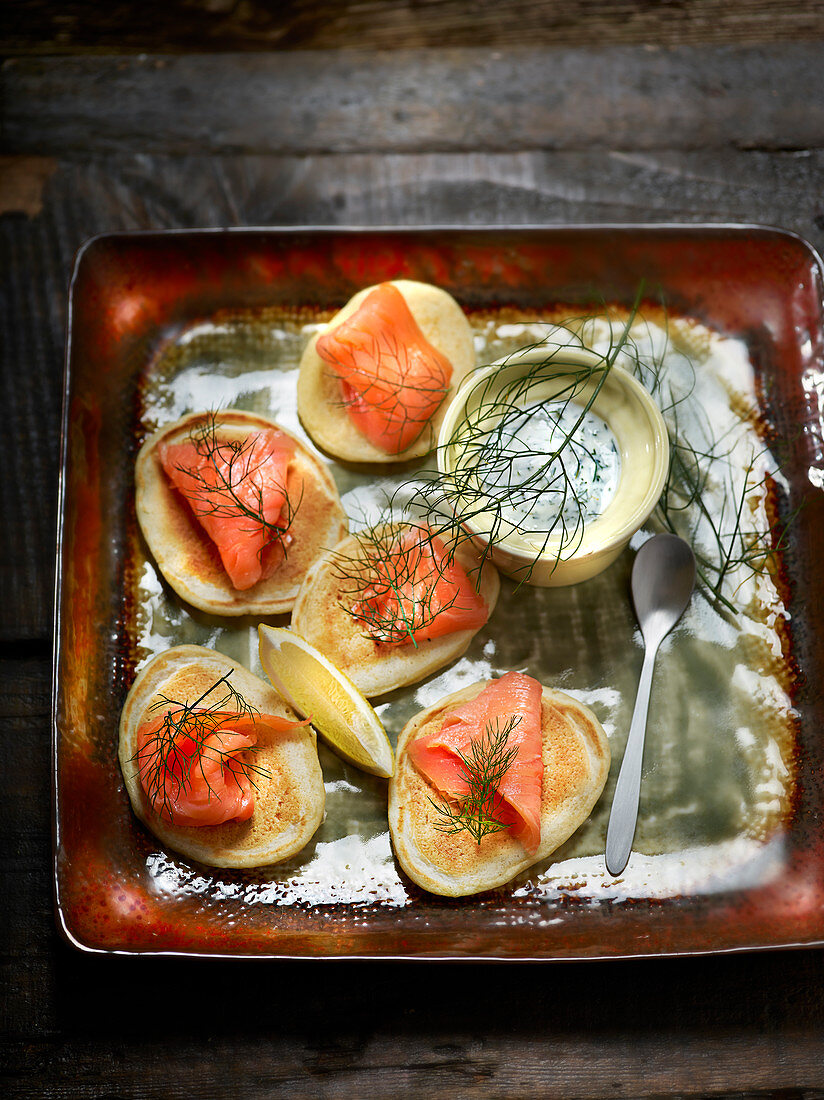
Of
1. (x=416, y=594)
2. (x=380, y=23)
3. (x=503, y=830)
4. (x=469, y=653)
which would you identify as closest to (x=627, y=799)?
(x=503, y=830)

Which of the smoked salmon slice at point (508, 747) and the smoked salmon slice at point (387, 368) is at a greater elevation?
the smoked salmon slice at point (387, 368)

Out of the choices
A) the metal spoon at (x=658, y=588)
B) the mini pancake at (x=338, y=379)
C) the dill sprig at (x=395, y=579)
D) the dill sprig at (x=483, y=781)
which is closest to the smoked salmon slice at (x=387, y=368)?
the mini pancake at (x=338, y=379)

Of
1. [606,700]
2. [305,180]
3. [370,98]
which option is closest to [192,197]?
[305,180]

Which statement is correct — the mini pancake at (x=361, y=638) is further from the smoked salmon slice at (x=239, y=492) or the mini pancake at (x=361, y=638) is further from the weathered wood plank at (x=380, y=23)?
the weathered wood plank at (x=380, y=23)

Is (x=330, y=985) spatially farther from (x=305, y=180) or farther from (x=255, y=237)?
(x=305, y=180)

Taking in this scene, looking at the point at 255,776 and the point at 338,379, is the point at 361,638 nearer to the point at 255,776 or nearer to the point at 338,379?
the point at 255,776

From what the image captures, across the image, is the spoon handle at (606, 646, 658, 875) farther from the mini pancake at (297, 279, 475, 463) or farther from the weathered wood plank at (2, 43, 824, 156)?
the weathered wood plank at (2, 43, 824, 156)
